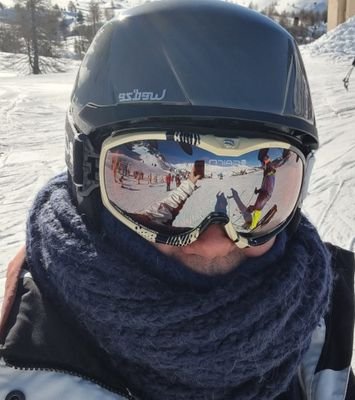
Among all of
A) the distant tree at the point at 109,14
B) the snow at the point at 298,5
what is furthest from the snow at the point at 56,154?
the snow at the point at 298,5

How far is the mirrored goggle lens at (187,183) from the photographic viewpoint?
107 cm

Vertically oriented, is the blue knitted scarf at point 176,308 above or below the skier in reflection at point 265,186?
below

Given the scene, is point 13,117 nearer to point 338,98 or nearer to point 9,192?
point 9,192

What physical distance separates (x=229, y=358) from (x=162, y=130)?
523 millimetres

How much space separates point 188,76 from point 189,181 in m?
0.24

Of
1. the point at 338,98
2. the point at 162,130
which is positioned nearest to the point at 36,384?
the point at 162,130

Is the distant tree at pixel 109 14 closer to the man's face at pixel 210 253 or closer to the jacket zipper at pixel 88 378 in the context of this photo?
the man's face at pixel 210 253

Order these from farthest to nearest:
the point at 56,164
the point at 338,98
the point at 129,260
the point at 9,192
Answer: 1. the point at 338,98
2. the point at 56,164
3. the point at 9,192
4. the point at 129,260

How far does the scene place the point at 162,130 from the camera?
41.1 inches

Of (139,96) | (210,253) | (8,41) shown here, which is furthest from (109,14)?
(210,253)

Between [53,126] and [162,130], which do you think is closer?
[162,130]

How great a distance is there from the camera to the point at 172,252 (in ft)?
3.67

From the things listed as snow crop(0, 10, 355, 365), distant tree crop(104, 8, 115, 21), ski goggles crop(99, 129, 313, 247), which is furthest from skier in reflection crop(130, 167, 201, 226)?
snow crop(0, 10, 355, 365)

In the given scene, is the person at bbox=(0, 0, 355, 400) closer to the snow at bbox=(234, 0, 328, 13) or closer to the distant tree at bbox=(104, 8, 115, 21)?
the distant tree at bbox=(104, 8, 115, 21)
